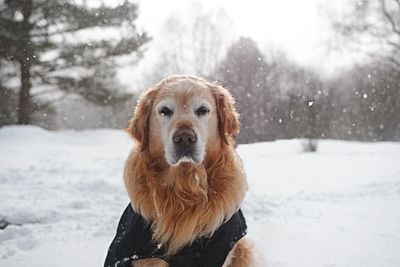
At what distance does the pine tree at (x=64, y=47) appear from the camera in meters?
15.8

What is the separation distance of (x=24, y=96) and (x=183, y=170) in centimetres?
1596

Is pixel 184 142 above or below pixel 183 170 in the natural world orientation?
above

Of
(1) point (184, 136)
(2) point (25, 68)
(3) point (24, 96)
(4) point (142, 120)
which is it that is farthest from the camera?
(3) point (24, 96)

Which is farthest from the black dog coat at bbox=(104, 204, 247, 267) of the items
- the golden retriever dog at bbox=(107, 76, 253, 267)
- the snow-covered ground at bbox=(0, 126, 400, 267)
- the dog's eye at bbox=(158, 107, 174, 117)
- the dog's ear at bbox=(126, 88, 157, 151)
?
the snow-covered ground at bbox=(0, 126, 400, 267)

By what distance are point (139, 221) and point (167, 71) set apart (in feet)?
68.5

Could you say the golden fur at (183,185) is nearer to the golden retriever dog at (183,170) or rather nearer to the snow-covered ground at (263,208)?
the golden retriever dog at (183,170)

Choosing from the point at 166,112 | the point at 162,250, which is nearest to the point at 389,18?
the point at 166,112

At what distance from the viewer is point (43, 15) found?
52.7ft

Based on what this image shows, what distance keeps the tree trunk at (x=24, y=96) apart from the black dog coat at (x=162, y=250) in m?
15.7

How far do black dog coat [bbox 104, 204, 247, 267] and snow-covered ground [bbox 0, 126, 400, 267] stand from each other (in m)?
0.86

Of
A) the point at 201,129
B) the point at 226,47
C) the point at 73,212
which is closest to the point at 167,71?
the point at 226,47

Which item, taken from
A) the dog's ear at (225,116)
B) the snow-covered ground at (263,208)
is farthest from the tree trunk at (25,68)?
the dog's ear at (225,116)

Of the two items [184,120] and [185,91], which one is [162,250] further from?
[185,91]

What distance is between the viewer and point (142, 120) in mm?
2961
